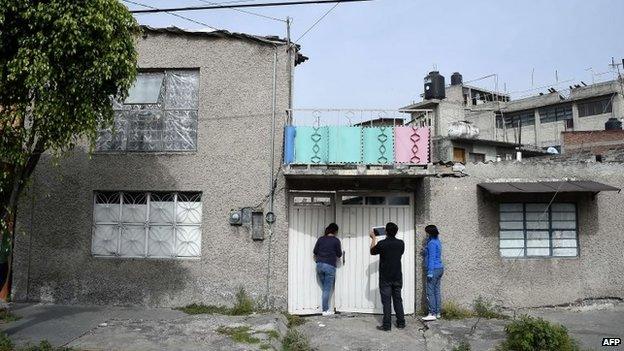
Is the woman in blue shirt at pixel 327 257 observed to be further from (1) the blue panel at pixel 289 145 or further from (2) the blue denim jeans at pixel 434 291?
(2) the blue denim jeans at pixel 434 291

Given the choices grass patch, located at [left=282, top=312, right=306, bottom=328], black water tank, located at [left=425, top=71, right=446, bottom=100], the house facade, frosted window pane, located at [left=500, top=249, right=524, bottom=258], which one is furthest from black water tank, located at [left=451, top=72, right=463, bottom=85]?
grass patch, located at [left=282, top=312, right=306, bottom=328]

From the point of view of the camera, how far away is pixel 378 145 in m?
8.35

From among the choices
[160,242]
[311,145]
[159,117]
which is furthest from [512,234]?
[159,117]

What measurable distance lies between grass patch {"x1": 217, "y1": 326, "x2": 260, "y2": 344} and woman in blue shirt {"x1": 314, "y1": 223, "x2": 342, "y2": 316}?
1748 millimetres

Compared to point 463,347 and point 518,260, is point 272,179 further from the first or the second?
point 518,260

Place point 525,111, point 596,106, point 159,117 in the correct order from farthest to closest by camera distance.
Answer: point 525,111 → point 596,106 → point 159,117

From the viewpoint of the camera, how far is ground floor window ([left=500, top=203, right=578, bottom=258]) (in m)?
8.80

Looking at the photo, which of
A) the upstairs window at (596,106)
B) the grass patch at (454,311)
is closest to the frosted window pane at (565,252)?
the grass patch at (454,311)

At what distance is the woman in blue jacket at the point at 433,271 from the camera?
8.14 m

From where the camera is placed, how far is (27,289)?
8711mm

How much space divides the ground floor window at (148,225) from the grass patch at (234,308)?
0.91 meters

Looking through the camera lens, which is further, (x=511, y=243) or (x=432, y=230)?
(x=511, y=243)

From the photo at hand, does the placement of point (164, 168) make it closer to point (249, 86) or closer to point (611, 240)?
point (249, 86)

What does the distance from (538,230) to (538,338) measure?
10.1 feet
